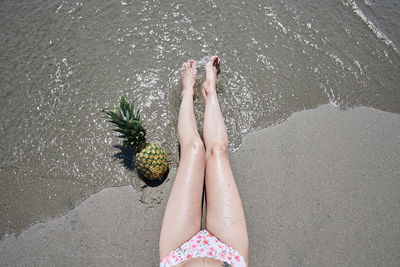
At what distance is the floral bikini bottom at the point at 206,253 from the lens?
1933mm

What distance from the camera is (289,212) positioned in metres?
2.52

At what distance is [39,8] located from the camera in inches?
140

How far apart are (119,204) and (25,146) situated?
1.24 metres

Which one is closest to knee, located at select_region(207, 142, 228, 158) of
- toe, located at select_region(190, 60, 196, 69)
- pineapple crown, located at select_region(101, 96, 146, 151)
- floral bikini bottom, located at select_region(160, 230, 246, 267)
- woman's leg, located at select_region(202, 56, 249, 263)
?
woman's leg, located at select_region(202, 56, 249, 263)

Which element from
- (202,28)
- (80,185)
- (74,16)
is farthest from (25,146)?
(202,28)

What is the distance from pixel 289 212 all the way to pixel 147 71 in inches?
86.6

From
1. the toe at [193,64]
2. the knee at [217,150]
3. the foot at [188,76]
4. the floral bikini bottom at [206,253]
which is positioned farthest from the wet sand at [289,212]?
the toe at [193,64]

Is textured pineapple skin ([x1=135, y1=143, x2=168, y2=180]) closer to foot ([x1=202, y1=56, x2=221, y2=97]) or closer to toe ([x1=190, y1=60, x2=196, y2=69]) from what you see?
foot ([x1=202, y1=56, x2=221, y2=97])

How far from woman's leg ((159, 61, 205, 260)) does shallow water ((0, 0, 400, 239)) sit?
1.25 ft

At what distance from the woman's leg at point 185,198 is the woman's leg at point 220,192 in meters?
0.09

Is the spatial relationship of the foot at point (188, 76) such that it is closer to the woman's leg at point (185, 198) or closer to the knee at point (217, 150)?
the woman's leg at point (185, 198)

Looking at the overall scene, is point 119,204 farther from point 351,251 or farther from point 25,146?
point 351,251

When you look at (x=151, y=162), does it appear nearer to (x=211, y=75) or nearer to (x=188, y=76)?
(x=188, y=76)

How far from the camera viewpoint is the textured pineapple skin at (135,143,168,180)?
236cm
